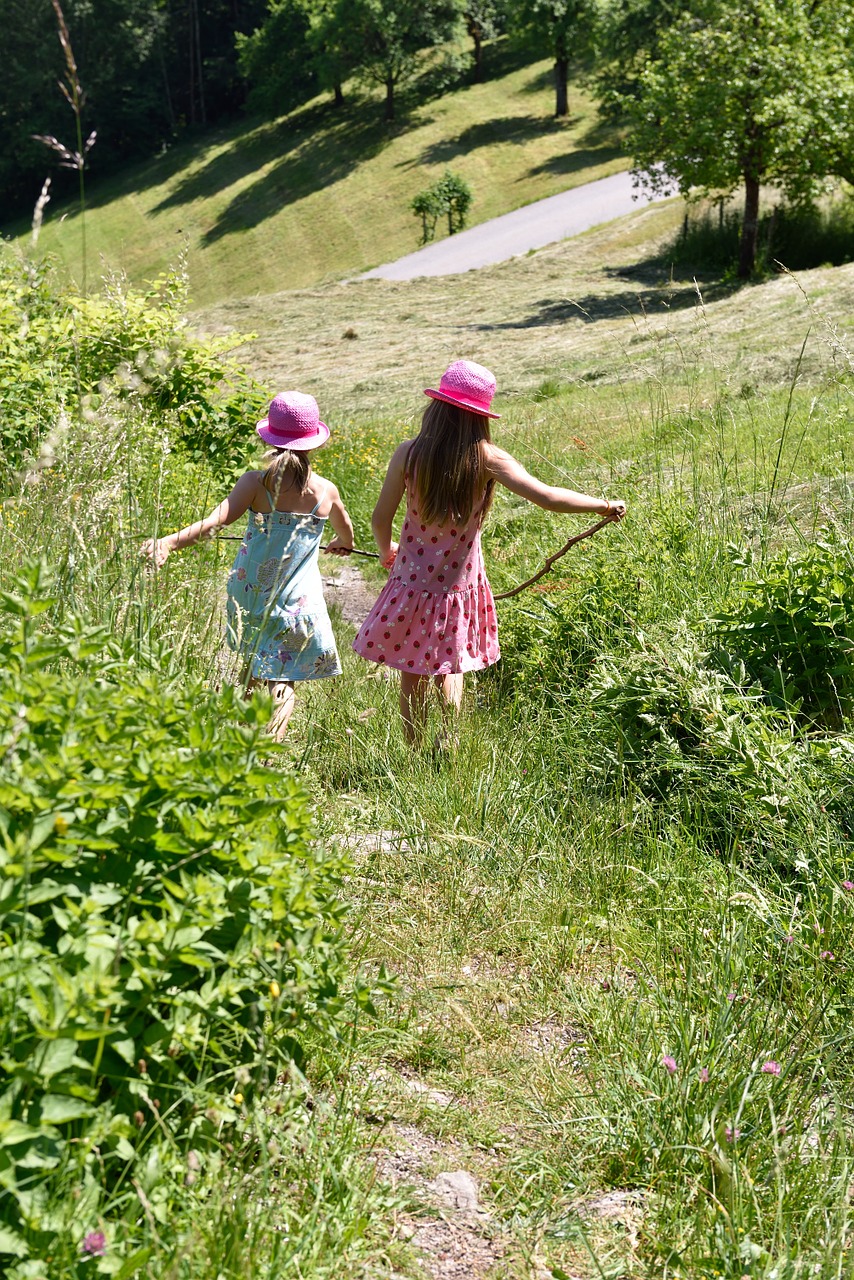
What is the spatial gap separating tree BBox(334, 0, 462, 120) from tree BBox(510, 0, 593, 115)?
3663 millimetres

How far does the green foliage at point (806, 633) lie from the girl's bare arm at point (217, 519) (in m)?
Answer: 2.00

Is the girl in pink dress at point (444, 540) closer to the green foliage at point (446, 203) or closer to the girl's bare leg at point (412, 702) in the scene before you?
the girl's bare leg at point (412, 702)

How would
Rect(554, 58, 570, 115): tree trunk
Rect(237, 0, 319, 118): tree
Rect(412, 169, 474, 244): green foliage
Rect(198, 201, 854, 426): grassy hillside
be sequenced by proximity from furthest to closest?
1. Rect(237, 0, 319, 118): tree
2. Rect(554, 58, 570, 115): tree trunk
3. Rect(412, 169, 474, 244): green foliage
4. Rect(198, 201, 854, 426): grassy hillside

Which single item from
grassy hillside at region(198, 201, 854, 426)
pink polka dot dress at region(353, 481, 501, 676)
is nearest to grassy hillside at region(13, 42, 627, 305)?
grassy hillside at region(198, 201, 854, 426)

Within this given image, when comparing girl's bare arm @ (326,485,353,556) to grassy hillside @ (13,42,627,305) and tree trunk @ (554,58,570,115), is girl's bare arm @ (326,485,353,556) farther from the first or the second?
tree trunk @ (554,58,570,115)

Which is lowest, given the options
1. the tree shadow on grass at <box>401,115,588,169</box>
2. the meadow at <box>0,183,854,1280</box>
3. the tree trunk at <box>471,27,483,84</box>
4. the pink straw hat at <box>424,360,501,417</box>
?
the meadow at <box>0,183,854,1280</box>

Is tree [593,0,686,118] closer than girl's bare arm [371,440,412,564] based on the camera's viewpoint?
No

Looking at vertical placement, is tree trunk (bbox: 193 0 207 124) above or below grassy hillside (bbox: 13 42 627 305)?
above

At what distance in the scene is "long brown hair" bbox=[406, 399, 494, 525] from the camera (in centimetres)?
442

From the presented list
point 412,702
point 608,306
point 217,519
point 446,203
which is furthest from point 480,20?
point 412,702

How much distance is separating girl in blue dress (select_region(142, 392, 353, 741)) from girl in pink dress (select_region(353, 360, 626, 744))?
0.23 metres

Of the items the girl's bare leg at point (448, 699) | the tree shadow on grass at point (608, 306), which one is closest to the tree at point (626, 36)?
the tree shadow on grass at point (608, 306)

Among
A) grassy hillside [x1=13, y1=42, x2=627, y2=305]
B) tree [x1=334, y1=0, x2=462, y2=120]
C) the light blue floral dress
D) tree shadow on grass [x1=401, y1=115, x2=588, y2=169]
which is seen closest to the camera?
the light blue floral dress

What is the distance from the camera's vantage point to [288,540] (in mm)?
4809
